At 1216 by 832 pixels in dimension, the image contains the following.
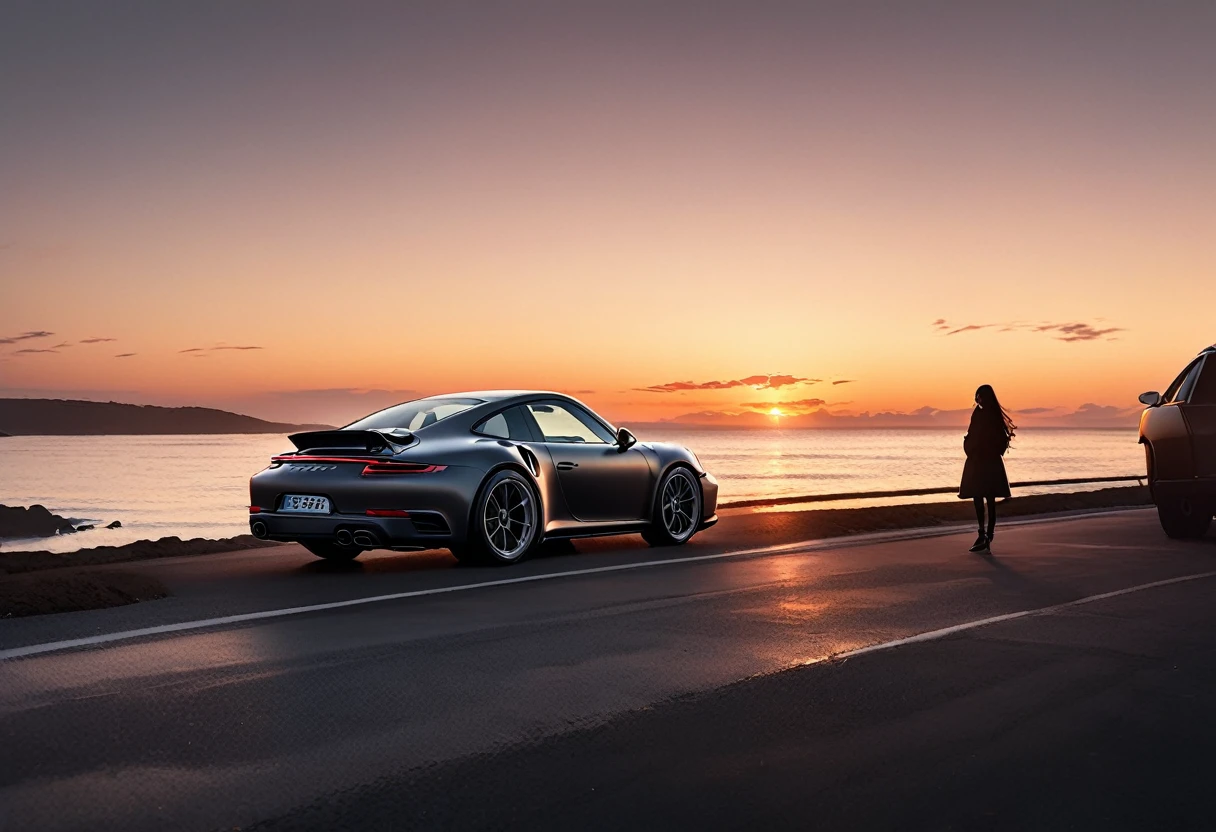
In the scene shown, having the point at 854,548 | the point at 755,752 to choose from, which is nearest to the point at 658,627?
the point at 755,752

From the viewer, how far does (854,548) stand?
13469mm

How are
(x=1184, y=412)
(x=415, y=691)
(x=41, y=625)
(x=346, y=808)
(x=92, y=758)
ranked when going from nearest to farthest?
(x=346, y=808), (x=92, y=758), (x=415, y=691), (x=41, y=625), (x=1184, y=412)

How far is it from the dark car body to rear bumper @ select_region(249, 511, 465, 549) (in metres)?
8.65

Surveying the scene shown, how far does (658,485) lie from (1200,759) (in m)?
8.60

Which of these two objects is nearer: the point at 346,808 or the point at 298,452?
the point at 346,808

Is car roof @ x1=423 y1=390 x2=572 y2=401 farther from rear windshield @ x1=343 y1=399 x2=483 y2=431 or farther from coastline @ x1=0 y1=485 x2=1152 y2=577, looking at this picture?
coastline @ x1=0 y1=485 x2=1152 y2=577

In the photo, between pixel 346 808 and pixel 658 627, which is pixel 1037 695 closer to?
pixel 658 627

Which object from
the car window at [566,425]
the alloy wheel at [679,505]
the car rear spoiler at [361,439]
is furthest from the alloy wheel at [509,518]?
the alloy wheel at [679,505]

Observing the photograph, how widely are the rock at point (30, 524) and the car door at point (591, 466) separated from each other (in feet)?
137

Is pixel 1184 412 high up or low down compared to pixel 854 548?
up

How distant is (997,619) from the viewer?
27.6 feet

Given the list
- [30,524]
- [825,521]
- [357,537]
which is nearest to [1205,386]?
[825,521]

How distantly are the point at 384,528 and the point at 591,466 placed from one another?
8.59 ft

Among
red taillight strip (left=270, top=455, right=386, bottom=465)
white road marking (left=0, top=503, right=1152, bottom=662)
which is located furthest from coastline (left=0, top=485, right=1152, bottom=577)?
red taillight strip (left=270, top=455, right=386, bottom=465)
